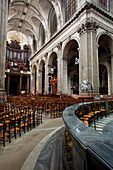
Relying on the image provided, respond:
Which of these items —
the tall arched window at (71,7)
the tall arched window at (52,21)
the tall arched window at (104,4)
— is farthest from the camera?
the tall arched window at (52,21)

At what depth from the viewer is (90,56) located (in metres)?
11.3

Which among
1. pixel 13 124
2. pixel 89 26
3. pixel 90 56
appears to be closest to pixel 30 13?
pixel 89 26

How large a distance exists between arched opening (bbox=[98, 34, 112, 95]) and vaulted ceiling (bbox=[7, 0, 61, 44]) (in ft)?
27.9

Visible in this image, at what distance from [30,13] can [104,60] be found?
741 inches

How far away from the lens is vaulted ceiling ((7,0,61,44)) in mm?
19348

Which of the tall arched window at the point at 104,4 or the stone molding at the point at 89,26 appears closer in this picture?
the stone molding at the point at 89,26

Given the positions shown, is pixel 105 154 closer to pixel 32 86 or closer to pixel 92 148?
pixel 92 148

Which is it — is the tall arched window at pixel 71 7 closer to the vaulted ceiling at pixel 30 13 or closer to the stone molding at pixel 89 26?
the vaulted ceiling at pixel 30 13

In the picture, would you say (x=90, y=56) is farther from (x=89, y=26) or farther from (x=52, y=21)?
(x=52, y=21)

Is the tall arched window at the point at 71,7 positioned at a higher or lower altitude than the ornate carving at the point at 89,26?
higher

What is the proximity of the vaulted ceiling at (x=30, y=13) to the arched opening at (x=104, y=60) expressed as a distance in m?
8.51

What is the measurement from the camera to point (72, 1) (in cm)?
1471

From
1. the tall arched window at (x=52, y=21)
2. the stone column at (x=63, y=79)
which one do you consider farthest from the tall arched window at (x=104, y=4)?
the stone column at (x=63, y=79)

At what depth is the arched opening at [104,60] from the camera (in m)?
15.1
